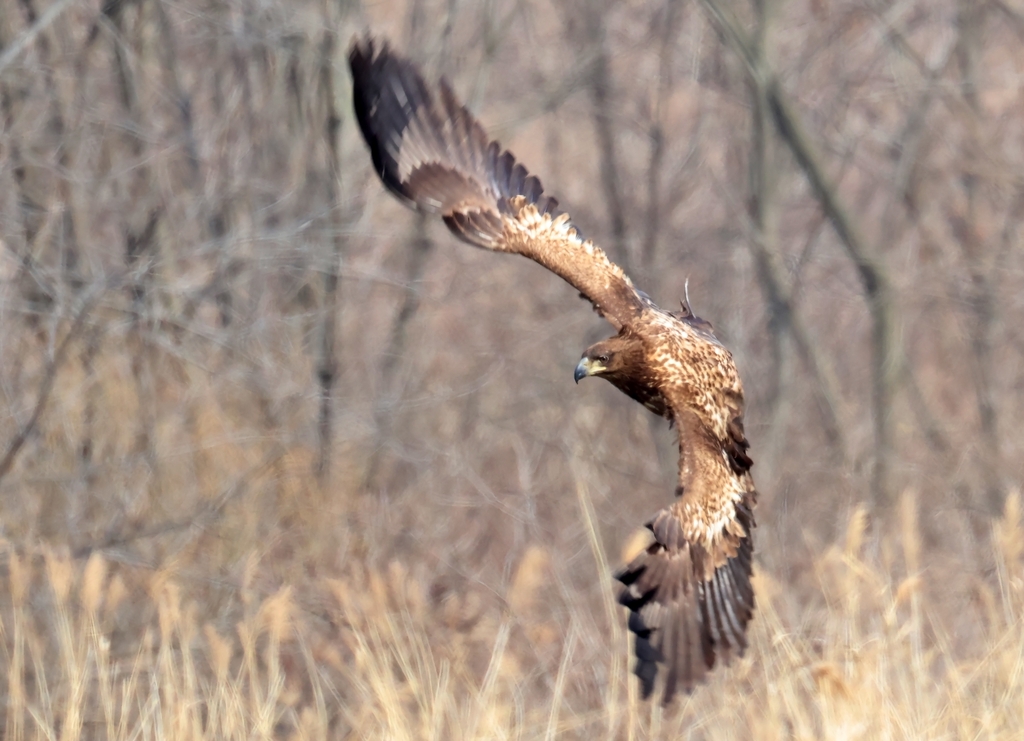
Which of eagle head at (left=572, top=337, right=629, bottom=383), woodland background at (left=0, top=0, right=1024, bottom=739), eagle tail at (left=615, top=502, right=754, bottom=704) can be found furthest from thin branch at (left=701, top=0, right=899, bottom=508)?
eagle tail at (left=615, top=502, right=754, bottom=704)

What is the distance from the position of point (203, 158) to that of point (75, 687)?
3820 millimetres

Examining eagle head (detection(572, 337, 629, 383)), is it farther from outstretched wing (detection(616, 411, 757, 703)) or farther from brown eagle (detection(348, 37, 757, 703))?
outstretched wing (detection(616, 411, 757, 703))

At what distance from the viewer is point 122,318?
7.38 metres

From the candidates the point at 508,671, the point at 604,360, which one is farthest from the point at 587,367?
the point at 508,671

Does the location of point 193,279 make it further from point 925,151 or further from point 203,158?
point 925,151

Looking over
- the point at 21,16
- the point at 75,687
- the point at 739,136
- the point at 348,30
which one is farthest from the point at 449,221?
the point at 739,136

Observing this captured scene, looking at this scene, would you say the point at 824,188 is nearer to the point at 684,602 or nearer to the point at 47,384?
the point at 47,384

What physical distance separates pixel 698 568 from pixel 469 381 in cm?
582

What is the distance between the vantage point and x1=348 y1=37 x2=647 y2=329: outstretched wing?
20.1 ft

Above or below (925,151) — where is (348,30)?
below

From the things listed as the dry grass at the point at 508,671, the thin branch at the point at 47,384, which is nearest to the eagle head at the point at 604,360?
the dry grass at the point at 508,671

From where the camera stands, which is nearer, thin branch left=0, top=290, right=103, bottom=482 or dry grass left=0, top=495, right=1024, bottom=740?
dry grass left=0, top=495, right=1024, bottom=740

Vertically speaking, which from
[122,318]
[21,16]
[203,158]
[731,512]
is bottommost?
[731,512]

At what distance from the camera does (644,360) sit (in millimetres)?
5750
